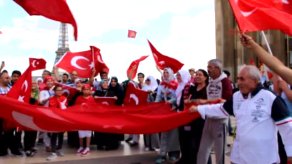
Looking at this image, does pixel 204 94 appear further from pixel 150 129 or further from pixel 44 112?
pixel 44 112

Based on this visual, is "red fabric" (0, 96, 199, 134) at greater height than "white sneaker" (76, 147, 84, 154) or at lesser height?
greater

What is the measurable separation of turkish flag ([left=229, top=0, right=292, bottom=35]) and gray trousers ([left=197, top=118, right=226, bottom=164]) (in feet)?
5.91

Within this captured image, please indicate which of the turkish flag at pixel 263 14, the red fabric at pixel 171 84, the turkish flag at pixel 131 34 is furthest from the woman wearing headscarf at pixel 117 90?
the turkish flag at pixel 263 14

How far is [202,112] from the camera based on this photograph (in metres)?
5.27

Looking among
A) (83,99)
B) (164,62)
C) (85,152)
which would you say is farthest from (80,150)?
(164,62)

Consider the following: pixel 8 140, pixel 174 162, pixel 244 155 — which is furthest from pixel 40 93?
pixel 244 155

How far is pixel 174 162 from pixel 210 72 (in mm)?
2479

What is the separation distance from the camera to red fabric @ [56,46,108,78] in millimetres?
11516

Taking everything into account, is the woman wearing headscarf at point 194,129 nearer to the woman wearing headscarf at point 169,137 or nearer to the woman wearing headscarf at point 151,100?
the woman wearing headscarf at point 169,137

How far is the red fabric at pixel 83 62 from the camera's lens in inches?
453

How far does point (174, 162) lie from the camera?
27.2ft

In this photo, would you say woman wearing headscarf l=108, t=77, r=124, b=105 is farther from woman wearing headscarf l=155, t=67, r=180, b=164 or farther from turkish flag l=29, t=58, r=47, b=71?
turkish flag l=29, t=58, r=47, b=71

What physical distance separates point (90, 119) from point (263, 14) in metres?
2.72

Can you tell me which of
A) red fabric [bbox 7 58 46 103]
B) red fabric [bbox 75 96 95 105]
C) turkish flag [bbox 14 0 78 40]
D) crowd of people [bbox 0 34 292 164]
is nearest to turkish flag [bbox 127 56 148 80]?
crowd of people [bbox 0 34 292 164]
